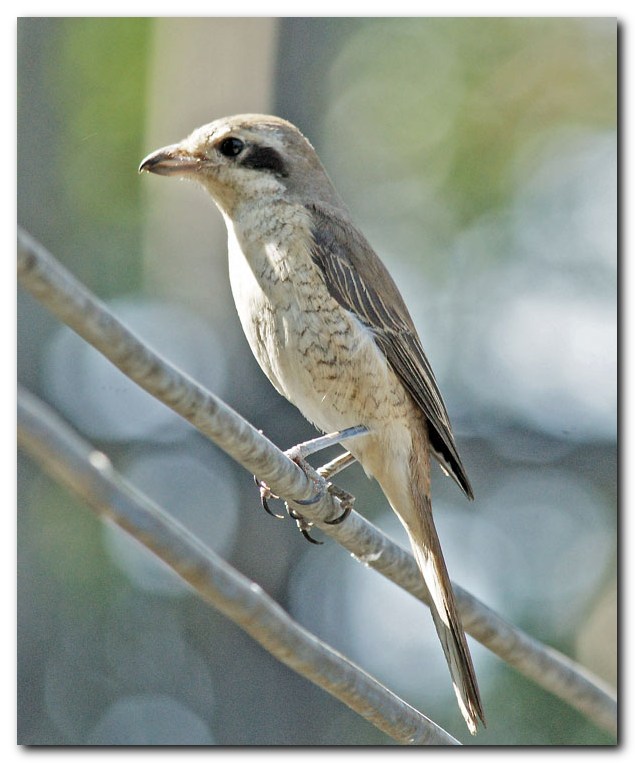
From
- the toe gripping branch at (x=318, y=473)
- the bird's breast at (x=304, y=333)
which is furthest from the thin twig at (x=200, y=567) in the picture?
the bird's breast at (x=304, y=333)

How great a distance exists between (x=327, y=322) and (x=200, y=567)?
0.84 m

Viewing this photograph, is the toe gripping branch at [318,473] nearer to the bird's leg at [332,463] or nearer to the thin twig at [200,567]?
the bird's leg at [332,463]

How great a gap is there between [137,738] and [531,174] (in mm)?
2104

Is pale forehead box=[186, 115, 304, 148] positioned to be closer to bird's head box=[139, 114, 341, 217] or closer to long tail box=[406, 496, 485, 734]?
bird's head box=[139, 114, 341, 217]

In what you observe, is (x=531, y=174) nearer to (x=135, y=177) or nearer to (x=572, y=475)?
(x=572, y=475)

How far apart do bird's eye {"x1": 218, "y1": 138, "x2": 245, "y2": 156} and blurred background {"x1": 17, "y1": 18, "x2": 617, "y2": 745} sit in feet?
1.37

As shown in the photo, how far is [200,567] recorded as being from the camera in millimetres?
2248

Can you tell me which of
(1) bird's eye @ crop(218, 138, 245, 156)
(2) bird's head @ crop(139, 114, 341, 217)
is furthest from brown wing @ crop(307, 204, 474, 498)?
(1) bird's eye @ crop(218, 138, 245, 156)

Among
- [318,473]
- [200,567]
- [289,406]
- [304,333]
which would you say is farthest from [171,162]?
[289,406]

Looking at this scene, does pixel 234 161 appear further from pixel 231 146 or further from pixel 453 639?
pixel 453 639

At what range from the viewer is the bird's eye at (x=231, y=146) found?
303cm

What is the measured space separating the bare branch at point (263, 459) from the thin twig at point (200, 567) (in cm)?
21

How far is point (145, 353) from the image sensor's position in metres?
1.85

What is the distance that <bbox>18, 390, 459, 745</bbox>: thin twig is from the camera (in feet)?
6.80
